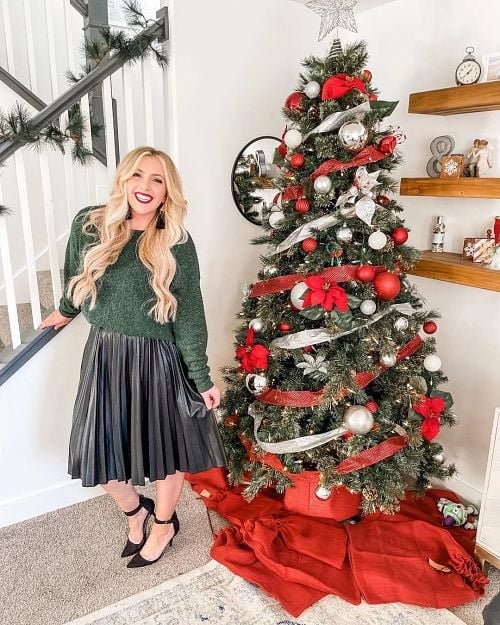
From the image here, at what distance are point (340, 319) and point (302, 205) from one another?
1.44 ft

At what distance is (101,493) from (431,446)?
147 centimetres

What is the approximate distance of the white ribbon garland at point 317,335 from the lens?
1.85 metres

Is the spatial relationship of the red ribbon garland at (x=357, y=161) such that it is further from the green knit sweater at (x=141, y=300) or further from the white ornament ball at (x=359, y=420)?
the white ornament ball at (x=359, y=420)

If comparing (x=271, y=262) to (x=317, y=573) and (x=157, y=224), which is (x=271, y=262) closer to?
(x=157, y=224)

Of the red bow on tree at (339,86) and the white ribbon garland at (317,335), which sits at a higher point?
the red bow on tree at (339,86)

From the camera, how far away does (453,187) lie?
2031 millimetres

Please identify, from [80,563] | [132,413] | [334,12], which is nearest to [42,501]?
[80,563]

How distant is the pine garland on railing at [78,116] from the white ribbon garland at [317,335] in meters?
1.03

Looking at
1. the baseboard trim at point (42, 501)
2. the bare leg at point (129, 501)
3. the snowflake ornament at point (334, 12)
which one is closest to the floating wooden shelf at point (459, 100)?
the snowflake ornament at point (334, 12)

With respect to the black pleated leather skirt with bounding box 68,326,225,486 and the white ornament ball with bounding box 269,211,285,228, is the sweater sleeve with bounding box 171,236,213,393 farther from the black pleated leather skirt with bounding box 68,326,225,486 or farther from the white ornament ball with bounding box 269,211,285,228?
the white ornament ball with bounding box 269,211,285,228

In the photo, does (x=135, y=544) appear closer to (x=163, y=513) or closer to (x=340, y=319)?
(x=163, y=513)

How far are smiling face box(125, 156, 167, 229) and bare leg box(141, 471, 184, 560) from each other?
0.98 metres

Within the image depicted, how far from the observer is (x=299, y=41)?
8.03ft

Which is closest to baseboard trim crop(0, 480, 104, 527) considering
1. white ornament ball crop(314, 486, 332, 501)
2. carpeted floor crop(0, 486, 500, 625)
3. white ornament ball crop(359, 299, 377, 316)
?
carpeted floor crop(0, 486, 500, 625)
